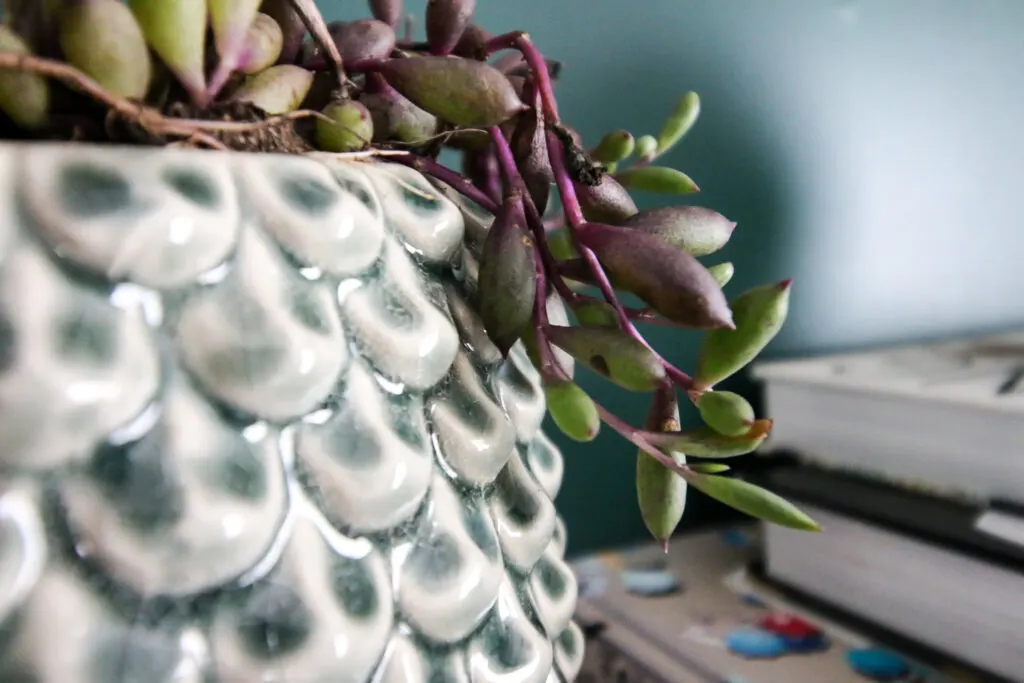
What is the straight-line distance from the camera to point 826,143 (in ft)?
2.64

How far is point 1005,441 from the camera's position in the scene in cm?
46

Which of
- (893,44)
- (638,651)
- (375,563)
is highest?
(893,44)

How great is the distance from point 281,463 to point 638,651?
38 cm

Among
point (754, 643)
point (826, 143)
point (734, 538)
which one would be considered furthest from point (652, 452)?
point (826, 143)

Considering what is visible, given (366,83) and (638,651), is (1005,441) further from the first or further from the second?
(366,83)

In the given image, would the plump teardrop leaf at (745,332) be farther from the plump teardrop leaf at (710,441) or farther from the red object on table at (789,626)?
the red object on table at (789,626)

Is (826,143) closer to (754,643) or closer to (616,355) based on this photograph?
(754,643)

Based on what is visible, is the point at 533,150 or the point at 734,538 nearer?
the point at 533,150

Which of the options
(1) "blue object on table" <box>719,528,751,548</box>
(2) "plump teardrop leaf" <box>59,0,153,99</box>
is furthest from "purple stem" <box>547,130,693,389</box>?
(1) "blue object on table" <box>719,528,751,548</box>

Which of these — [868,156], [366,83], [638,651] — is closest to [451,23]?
[366,83]

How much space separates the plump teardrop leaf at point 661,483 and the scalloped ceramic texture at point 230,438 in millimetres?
48

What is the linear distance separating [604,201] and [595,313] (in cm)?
3

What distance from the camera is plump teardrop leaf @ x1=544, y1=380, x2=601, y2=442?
8.0 inches

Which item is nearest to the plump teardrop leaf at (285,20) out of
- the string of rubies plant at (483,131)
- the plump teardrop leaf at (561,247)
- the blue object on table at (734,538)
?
the string of rubies plant at (483,131)
